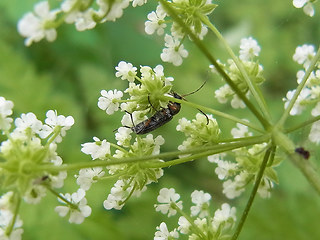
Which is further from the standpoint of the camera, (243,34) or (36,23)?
(243,34)

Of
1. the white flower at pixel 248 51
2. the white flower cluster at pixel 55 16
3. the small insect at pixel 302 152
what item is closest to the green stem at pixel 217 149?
the small insect at pixel 302 152

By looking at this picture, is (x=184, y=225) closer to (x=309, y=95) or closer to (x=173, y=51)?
(x=173, y=51)

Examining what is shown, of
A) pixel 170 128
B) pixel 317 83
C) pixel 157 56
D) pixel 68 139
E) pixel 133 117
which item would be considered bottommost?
pixel 133 117

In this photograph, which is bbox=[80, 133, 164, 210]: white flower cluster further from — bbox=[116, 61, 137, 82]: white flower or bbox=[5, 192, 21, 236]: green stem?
bbox=[5, 192, 21, 236]: green stem

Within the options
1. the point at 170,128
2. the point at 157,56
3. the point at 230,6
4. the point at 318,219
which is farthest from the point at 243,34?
the point at 318,219

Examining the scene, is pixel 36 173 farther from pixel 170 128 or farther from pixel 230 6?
pixel 230 6

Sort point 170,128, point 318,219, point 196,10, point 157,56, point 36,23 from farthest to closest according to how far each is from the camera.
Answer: point 157,56, point 170,128, point 318,219, point 196,10, point 36,23
